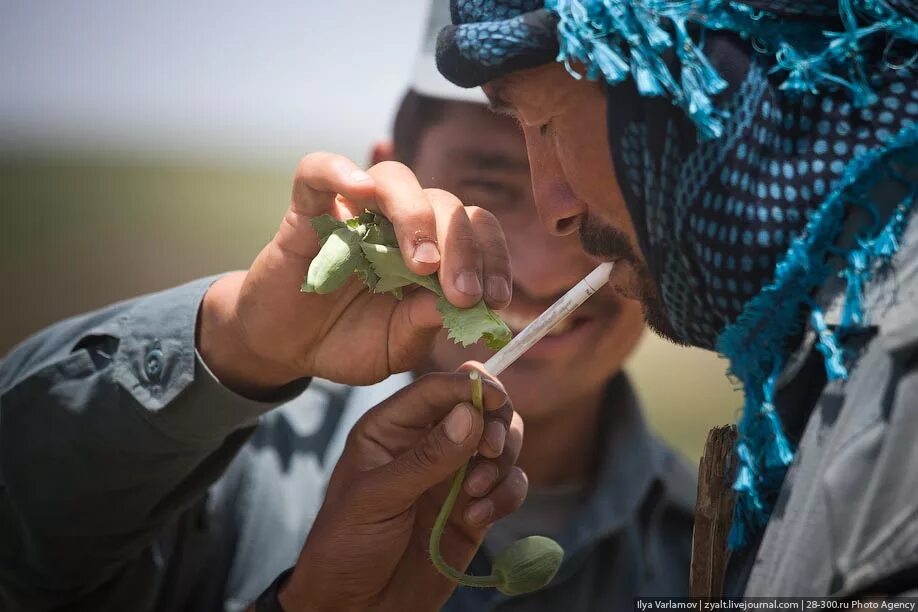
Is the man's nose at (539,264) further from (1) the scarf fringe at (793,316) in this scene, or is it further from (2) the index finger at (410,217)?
(1) the scarf fringe at (793,316)

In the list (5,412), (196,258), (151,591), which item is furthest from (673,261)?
(196,258)

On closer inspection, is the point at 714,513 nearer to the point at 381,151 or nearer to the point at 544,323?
the point at 544,323

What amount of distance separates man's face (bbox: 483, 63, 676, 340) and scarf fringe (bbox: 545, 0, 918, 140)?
0.10 metres

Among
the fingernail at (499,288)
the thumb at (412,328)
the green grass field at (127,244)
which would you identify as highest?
the fingernail at (499,288)

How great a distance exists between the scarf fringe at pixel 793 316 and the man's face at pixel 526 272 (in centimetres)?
67

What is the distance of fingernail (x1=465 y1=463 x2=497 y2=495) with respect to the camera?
1.10 metres

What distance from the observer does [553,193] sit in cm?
99

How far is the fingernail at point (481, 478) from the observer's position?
1.10m

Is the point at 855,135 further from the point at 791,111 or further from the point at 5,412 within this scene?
the point at 5,412

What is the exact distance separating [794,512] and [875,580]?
76 mm

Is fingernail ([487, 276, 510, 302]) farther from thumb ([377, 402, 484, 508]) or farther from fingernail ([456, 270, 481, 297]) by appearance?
thumb ([377, 402, 484, 508])

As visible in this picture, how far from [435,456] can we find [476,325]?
18 cm

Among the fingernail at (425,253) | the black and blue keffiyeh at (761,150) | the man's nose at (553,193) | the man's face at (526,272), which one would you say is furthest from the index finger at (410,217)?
the man's face at (526,272)

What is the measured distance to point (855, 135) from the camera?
0.76m
